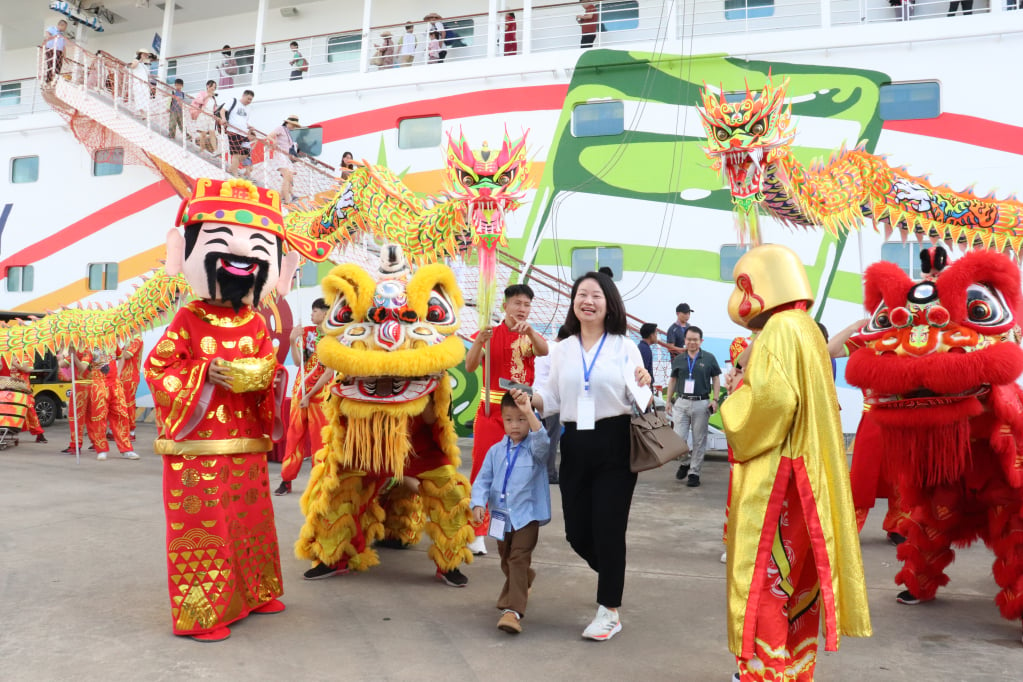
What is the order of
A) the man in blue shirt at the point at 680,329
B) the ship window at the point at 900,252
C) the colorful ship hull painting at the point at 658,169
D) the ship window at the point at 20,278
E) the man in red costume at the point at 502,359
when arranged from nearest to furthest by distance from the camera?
the man in red costume at the point at 502,359, the man in blue shirt at the point at 680,329, the ship window at the point at 900,252, the colorful ship hull painting at the point at 658,169, the ship window at the point at 20,278

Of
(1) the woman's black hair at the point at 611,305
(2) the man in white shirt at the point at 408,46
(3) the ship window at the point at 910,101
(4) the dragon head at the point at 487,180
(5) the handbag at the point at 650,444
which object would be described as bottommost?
(5) the handbag at the point at 650,444

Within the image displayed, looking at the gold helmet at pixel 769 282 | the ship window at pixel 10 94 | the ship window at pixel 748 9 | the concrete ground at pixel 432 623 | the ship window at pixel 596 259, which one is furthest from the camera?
the ship window at pixel 10 94

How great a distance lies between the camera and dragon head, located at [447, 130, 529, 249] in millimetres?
5270

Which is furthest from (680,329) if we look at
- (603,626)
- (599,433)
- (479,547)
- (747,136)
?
(603,626)

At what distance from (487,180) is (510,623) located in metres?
2.94

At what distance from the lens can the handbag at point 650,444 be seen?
3.55 m

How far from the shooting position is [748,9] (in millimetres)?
12141

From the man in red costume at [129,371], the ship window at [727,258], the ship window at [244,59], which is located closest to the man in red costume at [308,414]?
the man in red costume at [129,371]

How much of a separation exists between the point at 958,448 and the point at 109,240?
1505 centimetres

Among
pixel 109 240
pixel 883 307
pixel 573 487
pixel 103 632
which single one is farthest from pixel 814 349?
pixel 109 240

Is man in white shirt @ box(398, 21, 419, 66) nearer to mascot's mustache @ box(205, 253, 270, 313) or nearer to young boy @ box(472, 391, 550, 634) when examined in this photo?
mascot's mustache @ box(205, 253, 270, 313)

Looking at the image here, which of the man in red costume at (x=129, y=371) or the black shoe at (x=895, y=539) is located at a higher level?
the man in red costume at (x=129, y=371)

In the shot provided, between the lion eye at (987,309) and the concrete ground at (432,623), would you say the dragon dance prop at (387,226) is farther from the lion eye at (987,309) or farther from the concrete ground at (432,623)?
the lion eye at (987,309)

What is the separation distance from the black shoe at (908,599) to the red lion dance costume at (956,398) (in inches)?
11.7
